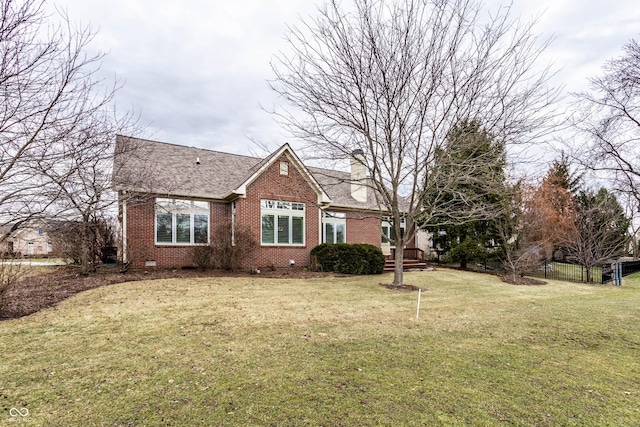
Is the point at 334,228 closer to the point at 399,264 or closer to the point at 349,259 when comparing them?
the point at 349,259

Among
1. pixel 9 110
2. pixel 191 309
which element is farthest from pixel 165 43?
pixel 191 309

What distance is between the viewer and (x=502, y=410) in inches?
127

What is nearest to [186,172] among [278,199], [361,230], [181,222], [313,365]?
[181,222]

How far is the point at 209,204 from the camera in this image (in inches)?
604

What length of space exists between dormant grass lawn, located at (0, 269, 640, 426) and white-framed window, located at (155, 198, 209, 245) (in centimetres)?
611

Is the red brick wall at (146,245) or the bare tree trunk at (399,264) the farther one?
the red brick wall at (146,245)

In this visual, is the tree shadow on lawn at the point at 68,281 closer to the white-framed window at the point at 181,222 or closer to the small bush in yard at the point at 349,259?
the small bush in yard at the point at 349,259

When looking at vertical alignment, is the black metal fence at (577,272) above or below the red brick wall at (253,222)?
below

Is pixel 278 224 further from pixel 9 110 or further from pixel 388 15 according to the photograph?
pixel 9 110

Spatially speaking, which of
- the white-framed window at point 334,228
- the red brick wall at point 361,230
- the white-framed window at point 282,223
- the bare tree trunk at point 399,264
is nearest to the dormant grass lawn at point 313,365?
the bare tree trunk at point 399,264

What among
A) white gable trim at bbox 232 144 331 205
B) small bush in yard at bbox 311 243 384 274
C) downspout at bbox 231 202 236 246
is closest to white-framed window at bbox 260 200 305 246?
white gable trim at bbox 232 144 331 205

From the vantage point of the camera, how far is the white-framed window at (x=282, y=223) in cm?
1548

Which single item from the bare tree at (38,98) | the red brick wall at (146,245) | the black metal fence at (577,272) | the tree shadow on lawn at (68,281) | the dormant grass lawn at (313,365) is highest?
the bare tree at (38,98)

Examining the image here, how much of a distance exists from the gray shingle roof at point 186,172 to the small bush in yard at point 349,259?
303 cm
